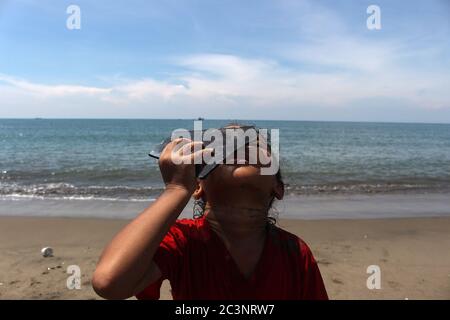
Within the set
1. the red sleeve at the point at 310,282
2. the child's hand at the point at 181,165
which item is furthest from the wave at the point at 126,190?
the child's hand at the point at 181,165

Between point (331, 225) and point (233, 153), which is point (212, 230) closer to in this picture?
point (233, 153)

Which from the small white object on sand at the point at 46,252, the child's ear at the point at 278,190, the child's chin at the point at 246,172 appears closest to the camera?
the child's chin at the point at 246,172

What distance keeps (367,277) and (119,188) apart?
380 inches

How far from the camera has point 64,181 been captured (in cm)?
1518

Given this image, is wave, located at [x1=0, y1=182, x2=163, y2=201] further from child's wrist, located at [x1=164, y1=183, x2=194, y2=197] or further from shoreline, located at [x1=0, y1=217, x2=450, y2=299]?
child's wrist, located at [x1=164, y1=183, x2=194, y2=197]

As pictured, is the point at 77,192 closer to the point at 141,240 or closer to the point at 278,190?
the point at 278,190

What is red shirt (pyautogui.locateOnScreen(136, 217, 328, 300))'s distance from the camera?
4.55 ft

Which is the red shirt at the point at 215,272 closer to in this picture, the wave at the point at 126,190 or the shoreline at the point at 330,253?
the shoreline at the point at 330,253

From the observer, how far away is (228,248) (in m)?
1.44

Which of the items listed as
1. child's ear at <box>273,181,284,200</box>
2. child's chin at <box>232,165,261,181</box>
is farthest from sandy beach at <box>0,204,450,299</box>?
child's chin at <box>232,165,261,181</box>

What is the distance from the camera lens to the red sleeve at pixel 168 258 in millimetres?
1340

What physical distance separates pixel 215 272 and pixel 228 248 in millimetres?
95

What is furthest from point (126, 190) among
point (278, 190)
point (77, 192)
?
point (278, 190)
